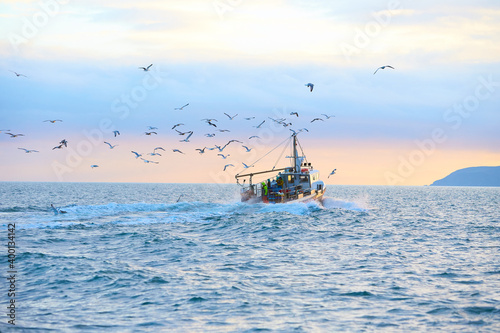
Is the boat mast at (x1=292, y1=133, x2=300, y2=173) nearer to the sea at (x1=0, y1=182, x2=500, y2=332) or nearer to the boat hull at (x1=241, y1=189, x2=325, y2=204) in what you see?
the boat hull at (x1=241, y1=189, x2=325, y2=204)

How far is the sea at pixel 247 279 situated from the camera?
14430mm

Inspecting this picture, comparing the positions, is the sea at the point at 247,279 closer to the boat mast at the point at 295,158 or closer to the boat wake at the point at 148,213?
the boat wake at the point at 148,213

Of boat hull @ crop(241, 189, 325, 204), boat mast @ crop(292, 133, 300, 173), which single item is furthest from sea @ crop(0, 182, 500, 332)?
boat mast @ crop(292, 133, 300, 173)

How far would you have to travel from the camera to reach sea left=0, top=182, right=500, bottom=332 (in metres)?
14.4

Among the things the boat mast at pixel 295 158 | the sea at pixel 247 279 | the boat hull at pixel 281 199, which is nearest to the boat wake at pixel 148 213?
the boat hull at pixel 281 199

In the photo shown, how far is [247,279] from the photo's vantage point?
19344 millimetres

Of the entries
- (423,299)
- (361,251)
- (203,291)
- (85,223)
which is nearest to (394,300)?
(423,299)

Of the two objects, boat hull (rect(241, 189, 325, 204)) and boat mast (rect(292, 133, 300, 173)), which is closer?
boat hull (rect(241, 189, 325, 204))

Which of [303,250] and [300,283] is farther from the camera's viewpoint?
[303,250]

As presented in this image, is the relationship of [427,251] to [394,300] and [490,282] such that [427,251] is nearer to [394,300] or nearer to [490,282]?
[490,282]

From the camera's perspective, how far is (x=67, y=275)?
2017cm

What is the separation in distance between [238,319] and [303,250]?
39.7ft

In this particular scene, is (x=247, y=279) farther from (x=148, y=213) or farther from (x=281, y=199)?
(x=281, y=199)

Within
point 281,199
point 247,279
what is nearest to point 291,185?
point 281,199
